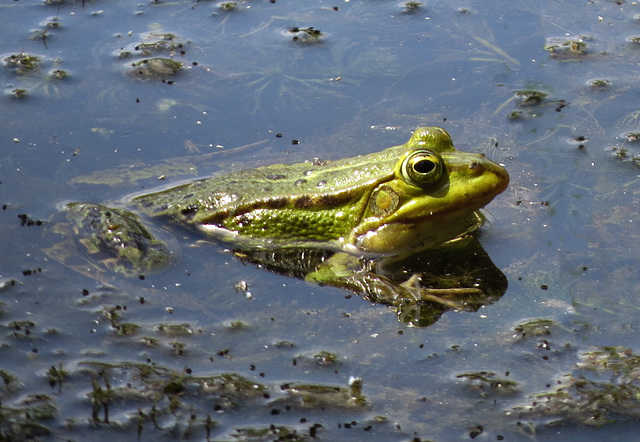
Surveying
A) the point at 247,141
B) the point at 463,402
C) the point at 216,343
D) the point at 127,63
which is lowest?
the point at 463,402

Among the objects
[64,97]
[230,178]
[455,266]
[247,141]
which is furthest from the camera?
[64,97]

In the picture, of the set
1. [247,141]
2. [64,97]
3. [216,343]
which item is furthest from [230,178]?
[64,97]

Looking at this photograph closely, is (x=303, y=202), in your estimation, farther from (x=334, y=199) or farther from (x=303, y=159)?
(x=303, y=159)

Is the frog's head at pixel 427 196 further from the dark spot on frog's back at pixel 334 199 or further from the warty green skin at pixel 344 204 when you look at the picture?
the dark spot on frog's back at pixel 334 199

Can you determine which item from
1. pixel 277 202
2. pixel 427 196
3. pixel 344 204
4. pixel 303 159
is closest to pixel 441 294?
pixel 427 196

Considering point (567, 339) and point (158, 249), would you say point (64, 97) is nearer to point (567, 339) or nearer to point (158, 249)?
point (158, 249)

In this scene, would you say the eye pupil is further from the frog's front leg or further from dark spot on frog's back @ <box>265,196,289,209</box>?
dark spot on frog's back @ <box>265,196,289,209</box>
